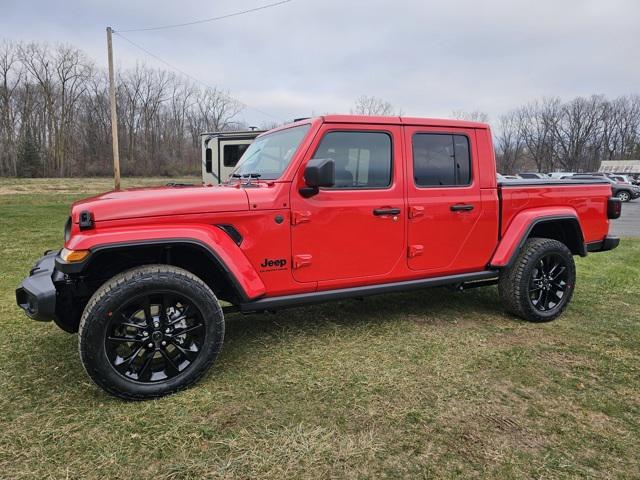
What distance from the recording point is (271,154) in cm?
362

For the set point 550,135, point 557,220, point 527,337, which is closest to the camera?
point 527,337

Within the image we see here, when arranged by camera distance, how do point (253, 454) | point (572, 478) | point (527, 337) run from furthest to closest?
point (527, 337) → point (253, 454) → point (572, 478)

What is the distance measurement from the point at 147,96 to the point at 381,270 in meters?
63.2

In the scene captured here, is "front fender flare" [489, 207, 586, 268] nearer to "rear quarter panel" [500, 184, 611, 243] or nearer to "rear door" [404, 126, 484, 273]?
"rear quarter panel" [500, 184, 611, 243]

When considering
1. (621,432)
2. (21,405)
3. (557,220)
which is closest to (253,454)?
(21,405)

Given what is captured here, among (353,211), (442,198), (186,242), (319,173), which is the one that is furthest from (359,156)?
(186,242)

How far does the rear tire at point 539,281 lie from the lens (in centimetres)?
405

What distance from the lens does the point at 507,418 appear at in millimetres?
2543

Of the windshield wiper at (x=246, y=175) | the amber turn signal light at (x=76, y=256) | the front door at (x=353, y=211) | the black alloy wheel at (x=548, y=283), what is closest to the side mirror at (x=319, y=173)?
the front door at (x=353, y=211)

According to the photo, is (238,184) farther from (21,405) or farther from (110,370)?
(21,405)

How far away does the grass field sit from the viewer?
216cm

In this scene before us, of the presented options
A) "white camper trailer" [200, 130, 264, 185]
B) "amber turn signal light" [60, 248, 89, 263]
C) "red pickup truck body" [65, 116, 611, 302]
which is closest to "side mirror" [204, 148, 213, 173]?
"white camper trailer" [200, 130, 264, 185]

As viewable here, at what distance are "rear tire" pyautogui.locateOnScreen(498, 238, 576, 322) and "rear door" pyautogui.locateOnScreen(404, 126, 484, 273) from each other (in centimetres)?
43

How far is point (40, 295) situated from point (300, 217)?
169cm
